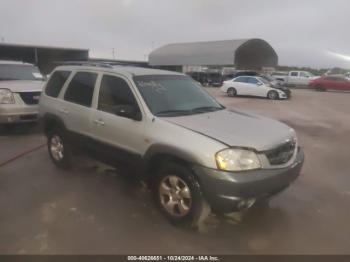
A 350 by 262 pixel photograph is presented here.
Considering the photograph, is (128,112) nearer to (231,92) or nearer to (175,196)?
(175,196)

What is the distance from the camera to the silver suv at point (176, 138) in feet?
11.8

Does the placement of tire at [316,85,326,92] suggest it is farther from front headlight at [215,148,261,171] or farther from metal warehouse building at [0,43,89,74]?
front headlight at [215,148,261,171]

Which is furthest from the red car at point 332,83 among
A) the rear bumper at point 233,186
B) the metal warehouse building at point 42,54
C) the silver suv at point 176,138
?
the rear bumper at point 233,186

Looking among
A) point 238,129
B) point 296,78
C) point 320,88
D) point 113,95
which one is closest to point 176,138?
point 238,129

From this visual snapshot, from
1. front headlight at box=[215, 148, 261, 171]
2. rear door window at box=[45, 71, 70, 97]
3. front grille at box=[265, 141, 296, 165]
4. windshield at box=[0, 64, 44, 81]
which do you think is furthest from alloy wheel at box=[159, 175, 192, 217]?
windshield at box=[0, 64, 44, 81]

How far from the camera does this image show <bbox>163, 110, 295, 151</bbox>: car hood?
12.3 ft

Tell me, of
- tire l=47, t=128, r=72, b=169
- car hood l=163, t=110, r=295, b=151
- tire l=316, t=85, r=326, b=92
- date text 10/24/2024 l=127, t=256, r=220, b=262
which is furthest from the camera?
tire l=316, t=85, r=326, b=92

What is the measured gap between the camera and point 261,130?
13.6ft

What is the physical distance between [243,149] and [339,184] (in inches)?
109

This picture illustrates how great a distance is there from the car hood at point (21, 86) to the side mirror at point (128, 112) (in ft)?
16.6

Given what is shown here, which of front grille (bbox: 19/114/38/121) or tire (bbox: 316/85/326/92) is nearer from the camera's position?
front grille (bbox: 19/114/38/121)

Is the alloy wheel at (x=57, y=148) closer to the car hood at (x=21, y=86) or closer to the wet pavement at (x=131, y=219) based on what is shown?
the wet pavement at (x=131, y=219)

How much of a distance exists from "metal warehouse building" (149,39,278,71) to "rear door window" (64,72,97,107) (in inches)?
1527

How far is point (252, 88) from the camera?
22.5 meters
